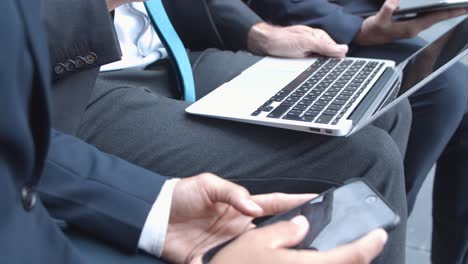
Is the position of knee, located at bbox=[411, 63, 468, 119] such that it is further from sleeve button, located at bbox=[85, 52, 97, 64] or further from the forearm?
sleeve button, located at bbox=[85, 52, 97, 64]

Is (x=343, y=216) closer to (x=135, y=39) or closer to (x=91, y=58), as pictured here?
(x=91, y=58)

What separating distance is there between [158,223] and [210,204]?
6cm

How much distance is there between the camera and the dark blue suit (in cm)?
90

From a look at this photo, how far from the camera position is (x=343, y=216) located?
1.46 feet

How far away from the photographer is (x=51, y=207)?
475 mm

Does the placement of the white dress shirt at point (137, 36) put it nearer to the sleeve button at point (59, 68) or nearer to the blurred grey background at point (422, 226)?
the sleeve button at point (59, 68)

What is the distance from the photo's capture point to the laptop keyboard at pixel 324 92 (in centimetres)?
59

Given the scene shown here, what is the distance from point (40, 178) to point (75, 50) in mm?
211

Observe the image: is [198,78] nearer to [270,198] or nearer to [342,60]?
[342,60]

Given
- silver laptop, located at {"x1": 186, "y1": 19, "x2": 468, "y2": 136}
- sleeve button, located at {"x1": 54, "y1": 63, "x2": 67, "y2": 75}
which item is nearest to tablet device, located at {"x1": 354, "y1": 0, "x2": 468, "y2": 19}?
silver laptop, located at {"x1": 186, "y1": 19, "x2": 468, "y2": 136}

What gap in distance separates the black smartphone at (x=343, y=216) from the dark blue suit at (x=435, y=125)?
1.68 feet

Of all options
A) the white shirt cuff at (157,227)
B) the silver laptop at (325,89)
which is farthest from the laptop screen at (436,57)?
the white shirt cuff at (157,227)

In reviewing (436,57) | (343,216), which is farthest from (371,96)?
(343,216)

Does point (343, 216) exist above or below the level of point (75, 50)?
below
